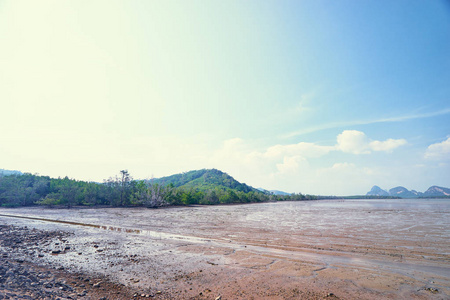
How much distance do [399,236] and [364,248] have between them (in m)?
6.14

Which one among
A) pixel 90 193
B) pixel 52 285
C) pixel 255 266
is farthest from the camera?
pixel 90 193

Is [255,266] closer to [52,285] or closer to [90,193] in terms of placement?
[52,285]

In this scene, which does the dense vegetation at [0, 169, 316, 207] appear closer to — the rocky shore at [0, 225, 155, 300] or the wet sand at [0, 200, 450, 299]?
the wet sand at [0, 200, 450, 299]

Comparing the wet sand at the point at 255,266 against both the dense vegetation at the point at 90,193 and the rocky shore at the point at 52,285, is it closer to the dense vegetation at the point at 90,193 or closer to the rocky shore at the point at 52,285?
the rocky shore at the point at 52,285

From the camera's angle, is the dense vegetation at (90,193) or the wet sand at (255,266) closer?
the wet sand at (255,266)

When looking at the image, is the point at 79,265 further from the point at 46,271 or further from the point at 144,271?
the point at 144,271

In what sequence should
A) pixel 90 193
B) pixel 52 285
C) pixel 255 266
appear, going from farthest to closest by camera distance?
1. pixel 90 193
2. pixel 255 266
3. pixel 52 285

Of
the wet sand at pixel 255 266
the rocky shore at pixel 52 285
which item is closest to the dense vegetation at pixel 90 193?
the wet sand at pixel 255 266

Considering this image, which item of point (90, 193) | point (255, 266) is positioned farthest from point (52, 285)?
point (90, 193)

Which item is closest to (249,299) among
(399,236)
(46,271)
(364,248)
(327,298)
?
(327,298)

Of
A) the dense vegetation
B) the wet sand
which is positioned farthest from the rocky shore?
the dense vegetation

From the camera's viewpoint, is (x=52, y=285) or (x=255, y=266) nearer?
(x=52, y=285)

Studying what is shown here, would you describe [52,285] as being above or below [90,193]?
below

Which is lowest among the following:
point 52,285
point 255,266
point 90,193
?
point 255,266
